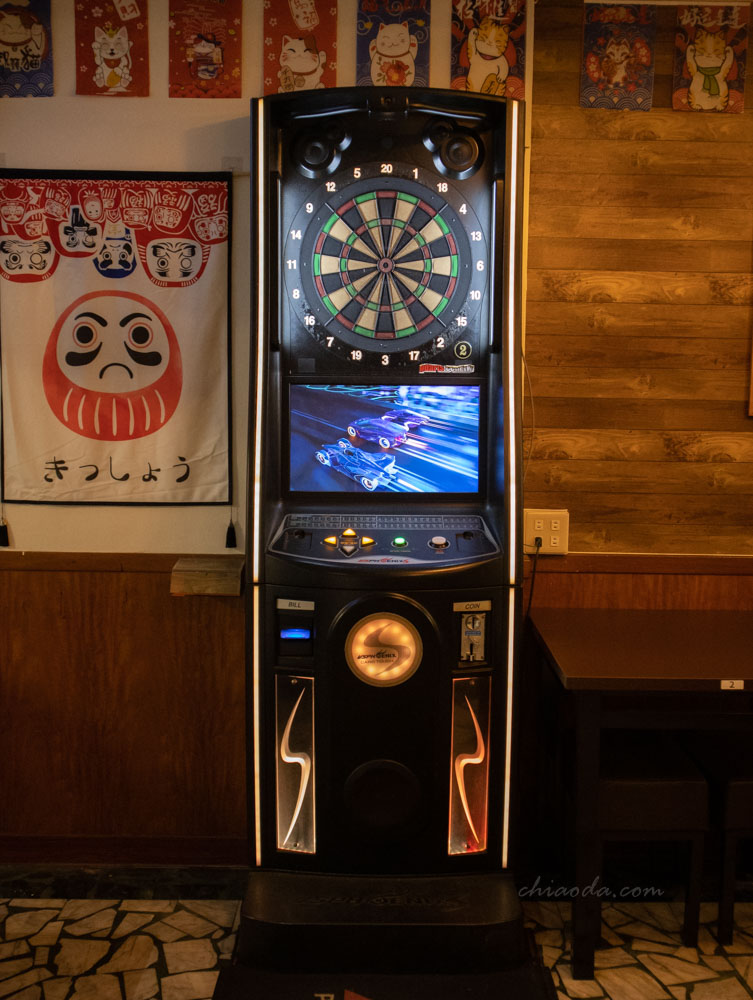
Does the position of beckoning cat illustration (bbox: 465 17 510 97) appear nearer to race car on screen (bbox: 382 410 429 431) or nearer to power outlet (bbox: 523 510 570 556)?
race car on screen (bbox: 382 410 429 431)

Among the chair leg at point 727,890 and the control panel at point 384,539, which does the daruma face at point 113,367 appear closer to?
the control panel at point 384,539

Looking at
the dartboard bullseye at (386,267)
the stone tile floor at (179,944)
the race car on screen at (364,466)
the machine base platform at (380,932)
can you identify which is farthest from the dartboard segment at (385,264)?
the stone tile floor at (179,944)

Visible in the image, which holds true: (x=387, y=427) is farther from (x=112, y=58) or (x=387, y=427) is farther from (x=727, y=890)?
(x=727, y=890)

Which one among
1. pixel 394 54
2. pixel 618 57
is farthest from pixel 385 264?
pixel 618 57

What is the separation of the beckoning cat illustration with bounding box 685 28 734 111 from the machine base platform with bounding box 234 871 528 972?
8.36 ft

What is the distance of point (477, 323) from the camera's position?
2080 mm

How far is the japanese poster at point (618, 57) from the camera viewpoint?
95.9 inches

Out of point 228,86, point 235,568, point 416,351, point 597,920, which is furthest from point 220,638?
point 228,86

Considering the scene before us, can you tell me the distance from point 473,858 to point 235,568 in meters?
1.13

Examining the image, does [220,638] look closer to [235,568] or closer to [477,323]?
[235,568]

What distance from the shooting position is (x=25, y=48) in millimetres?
2447

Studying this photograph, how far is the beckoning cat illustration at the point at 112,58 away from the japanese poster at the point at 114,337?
302mm

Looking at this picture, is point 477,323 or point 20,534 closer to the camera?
point 477,323

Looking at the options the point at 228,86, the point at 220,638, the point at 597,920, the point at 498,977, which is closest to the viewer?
the point at 498,977
